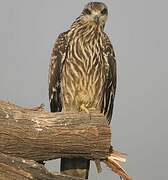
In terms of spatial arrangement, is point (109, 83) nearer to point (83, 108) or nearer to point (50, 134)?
point (83, 108)

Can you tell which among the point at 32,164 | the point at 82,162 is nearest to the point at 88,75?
the point at 82,162

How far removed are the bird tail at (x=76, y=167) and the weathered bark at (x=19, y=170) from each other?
1.49 m

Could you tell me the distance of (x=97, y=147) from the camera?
629 centimetres

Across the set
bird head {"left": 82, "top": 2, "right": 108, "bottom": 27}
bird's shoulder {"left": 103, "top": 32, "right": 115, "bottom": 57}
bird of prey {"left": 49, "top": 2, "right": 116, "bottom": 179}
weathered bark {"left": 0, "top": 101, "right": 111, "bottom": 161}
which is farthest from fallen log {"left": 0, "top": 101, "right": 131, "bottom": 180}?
bird head {"left": 82, "top": 2, "right": 108, "bottom": 27}

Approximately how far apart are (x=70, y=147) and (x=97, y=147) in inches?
12.7

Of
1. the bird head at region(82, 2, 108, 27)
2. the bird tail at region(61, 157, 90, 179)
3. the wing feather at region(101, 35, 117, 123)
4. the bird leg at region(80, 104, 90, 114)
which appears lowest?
the bird tail at region(61, 157, 90, 179)

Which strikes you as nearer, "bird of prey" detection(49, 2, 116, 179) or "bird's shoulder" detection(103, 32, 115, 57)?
"bird of prey" detection(49, 2, 116, 179)

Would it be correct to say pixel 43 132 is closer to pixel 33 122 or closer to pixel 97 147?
pixel 33 122

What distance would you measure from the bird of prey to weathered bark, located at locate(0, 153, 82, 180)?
182 cm

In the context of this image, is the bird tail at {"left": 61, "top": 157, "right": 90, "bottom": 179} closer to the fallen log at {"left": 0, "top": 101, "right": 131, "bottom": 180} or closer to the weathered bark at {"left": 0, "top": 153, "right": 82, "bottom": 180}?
the fallen log at {"left": 0, "top": 101, "right": 131, "bottom": 180}

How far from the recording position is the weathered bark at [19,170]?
520cm

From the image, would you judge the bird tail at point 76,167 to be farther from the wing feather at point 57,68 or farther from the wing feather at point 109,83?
the wing feather at point 57,68

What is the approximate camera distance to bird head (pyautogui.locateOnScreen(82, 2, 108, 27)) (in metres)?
7.70

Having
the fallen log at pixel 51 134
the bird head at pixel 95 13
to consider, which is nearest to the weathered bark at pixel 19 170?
the fallen log at pixel 51 134
